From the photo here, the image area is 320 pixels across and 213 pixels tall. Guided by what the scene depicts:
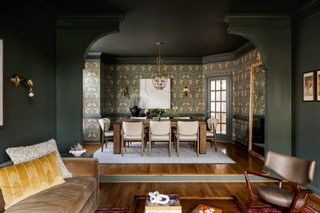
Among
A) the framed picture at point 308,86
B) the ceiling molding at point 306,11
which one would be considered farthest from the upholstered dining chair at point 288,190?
the ceiling molding at point 306,11

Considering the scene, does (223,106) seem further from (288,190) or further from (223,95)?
(288,190)

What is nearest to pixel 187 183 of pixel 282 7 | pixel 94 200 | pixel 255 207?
pixel 255 207

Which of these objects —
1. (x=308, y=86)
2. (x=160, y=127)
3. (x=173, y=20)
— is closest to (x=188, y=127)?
(x=160, y=127)

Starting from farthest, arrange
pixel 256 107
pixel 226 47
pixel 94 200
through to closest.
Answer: pixel 226 47
pixel 256 107
pixel 94 200

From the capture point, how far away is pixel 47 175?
7.90 feet

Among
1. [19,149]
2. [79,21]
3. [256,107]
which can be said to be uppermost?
[79,21]

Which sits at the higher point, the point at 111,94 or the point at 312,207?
the point at 111,94

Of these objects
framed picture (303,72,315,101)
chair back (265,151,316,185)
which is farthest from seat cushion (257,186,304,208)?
framed picture (303,72,315,101)

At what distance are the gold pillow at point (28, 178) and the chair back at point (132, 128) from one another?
256 cm

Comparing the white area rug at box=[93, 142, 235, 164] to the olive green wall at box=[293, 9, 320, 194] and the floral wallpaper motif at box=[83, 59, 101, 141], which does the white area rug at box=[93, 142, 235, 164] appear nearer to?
the floral wallpaper motif at box=[83, 59, 101, 141]

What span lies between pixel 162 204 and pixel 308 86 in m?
3.04

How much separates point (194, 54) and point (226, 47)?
1207mm

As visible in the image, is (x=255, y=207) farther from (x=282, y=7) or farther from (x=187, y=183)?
(x=282, y=7)

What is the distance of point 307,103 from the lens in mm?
3555
